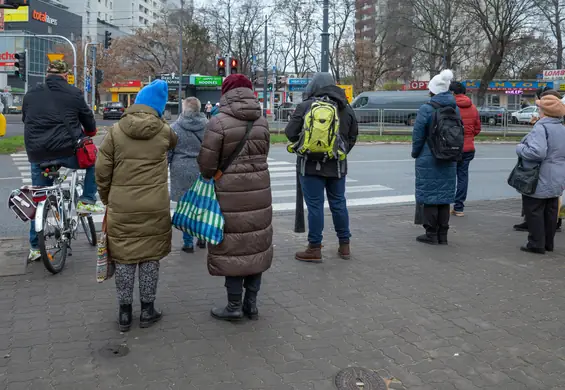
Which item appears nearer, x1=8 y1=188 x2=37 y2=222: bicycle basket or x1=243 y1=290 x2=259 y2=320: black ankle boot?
x1=243 y1=290 x2=259 y2=320: black ankle boot

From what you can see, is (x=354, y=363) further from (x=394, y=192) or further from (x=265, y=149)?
(x=394, y=192)

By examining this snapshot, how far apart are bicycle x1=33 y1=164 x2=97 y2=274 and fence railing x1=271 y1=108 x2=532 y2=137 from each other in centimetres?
2055

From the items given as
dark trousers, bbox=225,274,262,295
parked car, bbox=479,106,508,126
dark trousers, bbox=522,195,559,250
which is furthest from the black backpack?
parked car, bbox=479,106,508,126

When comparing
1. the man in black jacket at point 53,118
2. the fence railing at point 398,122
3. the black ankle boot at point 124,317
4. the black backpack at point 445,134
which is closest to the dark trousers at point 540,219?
the black backpack at point 445,134

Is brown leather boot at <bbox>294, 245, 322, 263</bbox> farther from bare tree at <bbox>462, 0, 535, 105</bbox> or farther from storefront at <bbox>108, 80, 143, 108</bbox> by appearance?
storefront at <bbox>108, 80, 143, 108</bbox>

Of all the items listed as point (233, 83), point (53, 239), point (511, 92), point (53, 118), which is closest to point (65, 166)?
point (53, 118)

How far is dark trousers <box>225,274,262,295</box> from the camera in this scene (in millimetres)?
4391

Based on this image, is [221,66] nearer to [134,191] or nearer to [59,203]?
[59,203]

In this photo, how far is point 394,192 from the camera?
444 inches

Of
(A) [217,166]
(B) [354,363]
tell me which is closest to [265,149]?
(A) [217,166]

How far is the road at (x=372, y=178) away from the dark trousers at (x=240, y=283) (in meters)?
4.45

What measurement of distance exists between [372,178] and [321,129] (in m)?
7.78

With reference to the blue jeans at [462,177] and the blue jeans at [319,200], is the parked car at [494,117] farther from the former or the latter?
the blue jeans at [319,200]

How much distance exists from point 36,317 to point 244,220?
1.79 meters
